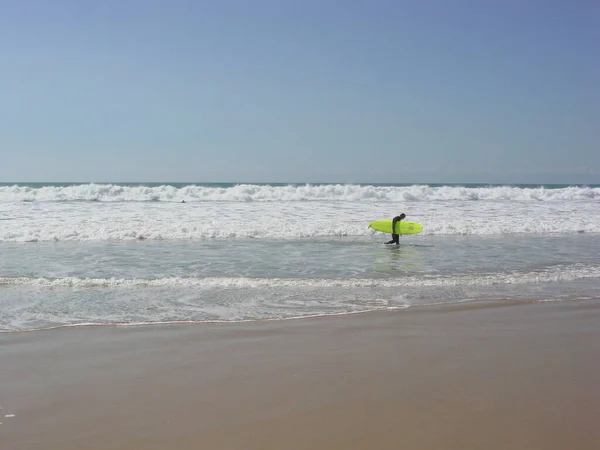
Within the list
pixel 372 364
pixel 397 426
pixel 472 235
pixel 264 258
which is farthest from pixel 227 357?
pixel 472 235

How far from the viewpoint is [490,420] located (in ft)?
12.1

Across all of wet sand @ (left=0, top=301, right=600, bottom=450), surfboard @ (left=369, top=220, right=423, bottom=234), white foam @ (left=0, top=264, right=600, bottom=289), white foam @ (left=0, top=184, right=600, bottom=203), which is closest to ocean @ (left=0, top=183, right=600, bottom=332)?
white foam @ (left=0, top=264, right=600, bottom=289)

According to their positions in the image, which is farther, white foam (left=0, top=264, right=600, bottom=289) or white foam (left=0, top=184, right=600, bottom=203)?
white foam (left=0, top=184, right=600, bottom=203)

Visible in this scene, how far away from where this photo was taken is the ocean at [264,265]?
7.25 metres

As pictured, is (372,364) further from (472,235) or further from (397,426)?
(472,235)

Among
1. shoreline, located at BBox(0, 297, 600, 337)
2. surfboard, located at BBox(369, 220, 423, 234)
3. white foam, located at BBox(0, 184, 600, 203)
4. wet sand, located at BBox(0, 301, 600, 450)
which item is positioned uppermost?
white foam, located at BBox(0, 184, 600, 203)

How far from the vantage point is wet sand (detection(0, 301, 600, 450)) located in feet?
11.5

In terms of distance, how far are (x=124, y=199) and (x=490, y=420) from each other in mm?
30221

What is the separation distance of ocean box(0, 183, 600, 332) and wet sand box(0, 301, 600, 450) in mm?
947

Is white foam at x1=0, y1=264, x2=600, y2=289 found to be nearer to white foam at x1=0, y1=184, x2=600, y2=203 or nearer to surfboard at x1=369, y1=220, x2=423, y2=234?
surfboard at x1=369, y1=220, x2=423, y2=234

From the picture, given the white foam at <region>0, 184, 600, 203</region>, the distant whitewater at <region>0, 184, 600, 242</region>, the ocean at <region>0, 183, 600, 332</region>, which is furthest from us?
the white foam at <region>0, 184, 600, 203</region>

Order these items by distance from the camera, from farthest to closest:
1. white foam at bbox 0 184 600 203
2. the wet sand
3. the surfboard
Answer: white foam at bbox 0 184 600 203
the surfboard
the wet sand

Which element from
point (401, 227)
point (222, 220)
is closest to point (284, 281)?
point (401, 227)

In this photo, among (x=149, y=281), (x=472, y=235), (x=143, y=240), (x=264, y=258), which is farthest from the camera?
(x=472, y=235)
